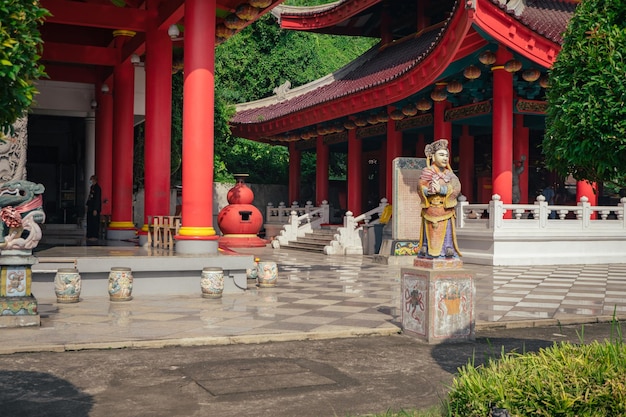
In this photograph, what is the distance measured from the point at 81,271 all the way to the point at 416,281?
5527mm

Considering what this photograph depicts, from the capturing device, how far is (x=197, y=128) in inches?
461

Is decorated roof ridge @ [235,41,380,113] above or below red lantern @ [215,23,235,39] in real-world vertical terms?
above

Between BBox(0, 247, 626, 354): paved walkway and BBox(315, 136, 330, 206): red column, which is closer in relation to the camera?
BBox(0, 247, 626, 354): paved walkway

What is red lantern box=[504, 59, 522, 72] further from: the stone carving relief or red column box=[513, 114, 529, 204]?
the stone carving relief

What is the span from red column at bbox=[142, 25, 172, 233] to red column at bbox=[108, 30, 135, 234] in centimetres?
287

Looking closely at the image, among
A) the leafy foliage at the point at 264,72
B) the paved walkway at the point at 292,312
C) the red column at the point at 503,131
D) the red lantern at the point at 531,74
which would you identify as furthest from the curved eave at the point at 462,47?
the leafy foliage at the point at 264,72

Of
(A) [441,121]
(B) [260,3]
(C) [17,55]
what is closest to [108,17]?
(B) [260,3]

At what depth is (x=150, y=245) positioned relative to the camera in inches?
556

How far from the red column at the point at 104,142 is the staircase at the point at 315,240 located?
22.5ft

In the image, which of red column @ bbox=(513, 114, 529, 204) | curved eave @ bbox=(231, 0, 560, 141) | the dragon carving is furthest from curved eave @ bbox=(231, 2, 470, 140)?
the dragon carving

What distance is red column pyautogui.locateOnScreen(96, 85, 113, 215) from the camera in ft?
67.1

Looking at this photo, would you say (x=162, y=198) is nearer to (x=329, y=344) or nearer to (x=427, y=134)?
(x=329, y=344)

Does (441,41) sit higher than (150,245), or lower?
higher

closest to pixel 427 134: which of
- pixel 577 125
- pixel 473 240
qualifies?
pixel 473 240
